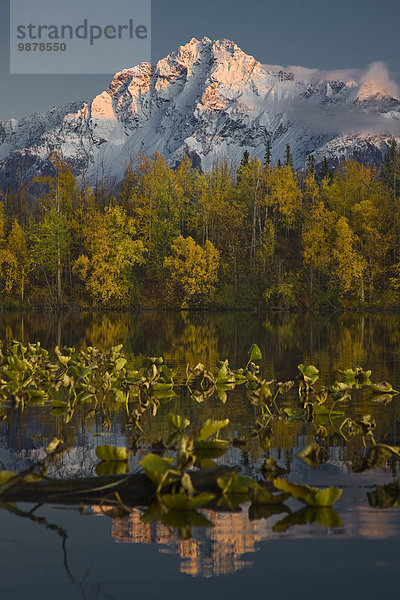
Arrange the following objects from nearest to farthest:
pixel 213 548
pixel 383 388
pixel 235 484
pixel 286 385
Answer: pixel 213 548, pixel 235 484, pixel 286 385, pixel 383 388

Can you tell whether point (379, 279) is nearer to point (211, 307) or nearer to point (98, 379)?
point (211, 307)

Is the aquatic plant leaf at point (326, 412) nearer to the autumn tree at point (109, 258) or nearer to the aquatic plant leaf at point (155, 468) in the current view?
the aquatic plant leaf at point (155, 468)

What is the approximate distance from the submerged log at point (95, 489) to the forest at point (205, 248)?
196ft

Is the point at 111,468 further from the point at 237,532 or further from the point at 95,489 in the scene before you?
the point at 237,532

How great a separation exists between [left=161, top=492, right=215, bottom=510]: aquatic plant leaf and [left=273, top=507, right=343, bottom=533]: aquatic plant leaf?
2.17 feet

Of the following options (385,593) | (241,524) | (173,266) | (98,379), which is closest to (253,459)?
(241,524)

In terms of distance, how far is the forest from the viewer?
6744 centimetres

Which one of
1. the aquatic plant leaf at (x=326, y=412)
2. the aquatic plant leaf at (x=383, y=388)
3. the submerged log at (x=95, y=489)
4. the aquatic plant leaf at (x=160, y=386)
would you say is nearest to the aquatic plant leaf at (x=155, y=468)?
the submerged log at (x=95, y=489)

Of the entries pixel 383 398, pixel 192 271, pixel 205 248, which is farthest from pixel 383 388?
pixel 205 248

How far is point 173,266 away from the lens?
67500 mm

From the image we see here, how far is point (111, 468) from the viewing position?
282 inches

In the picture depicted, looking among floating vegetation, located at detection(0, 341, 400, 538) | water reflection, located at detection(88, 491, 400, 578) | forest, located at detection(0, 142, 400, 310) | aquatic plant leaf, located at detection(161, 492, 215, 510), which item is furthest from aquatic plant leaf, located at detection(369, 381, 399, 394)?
forest, located at detection(0, 142, 400, 310)

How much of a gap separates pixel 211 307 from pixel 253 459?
60.2 metres

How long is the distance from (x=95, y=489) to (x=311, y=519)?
1.92 meters
